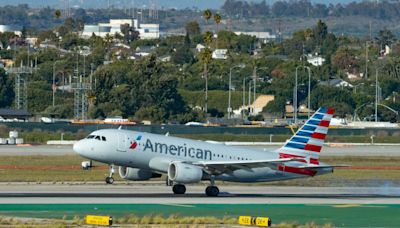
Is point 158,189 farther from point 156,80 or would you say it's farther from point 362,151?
point 156,80

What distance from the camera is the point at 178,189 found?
209 ft

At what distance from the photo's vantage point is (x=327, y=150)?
372 ft

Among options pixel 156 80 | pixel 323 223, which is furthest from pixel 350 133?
pixel 323 223

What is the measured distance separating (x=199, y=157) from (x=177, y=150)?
125cm

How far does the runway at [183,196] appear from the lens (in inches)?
2343

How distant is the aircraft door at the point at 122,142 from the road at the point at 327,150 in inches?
A: 1573

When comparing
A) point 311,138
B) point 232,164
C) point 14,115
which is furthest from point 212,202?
point 14,115

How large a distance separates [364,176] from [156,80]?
382 feet

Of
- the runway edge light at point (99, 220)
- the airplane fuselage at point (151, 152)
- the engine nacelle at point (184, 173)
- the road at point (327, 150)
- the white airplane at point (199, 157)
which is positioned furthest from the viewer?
the road at point (327, 150)

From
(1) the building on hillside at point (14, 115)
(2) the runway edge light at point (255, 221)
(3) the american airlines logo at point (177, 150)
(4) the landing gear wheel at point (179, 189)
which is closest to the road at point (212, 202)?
(4) the landing gear wheel at point (179, 189)

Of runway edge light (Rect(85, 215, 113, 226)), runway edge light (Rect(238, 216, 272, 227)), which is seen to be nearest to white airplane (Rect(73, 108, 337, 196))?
runway edge light (Rect(238, 216, 272, 227))

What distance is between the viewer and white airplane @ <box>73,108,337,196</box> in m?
63.2

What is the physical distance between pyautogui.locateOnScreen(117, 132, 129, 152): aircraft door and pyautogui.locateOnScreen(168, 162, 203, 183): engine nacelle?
2501mm

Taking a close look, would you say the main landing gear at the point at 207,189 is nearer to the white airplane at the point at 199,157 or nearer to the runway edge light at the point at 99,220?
the white airplane at the point at 199,157
